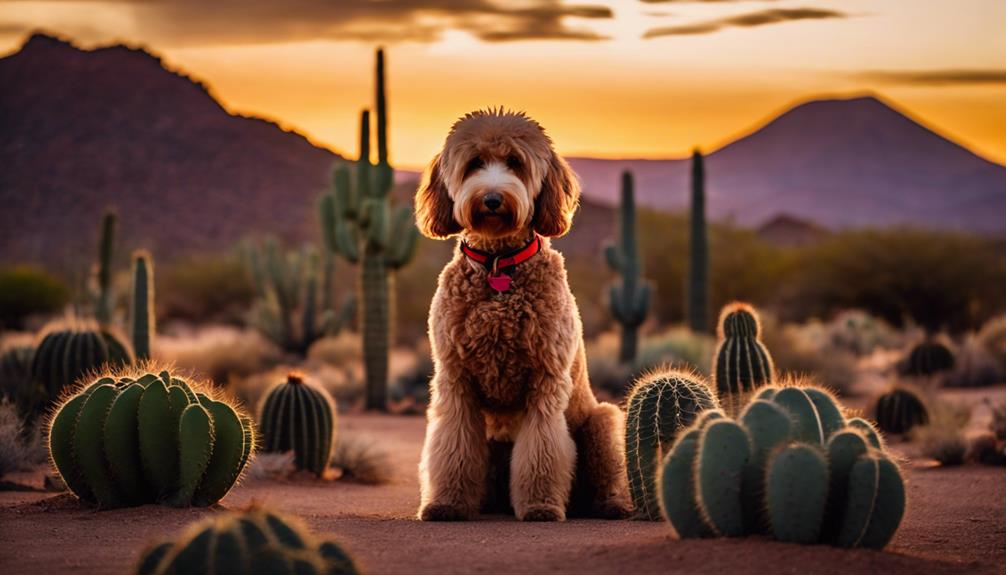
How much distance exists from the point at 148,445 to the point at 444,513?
197cm

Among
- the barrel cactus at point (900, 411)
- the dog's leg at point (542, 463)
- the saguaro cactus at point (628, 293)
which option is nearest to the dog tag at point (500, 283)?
the dog's leg at point (542, 463)

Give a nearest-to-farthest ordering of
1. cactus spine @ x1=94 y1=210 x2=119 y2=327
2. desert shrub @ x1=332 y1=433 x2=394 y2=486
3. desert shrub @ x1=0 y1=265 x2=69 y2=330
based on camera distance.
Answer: desert shrub @ x1=332 y1=433 x2=394 y2=486 < cactus spine @ x1=94 y1=210 x2=119 y2=327 < desert shrub @ x1=0 y1=265 x2=69 y2=330

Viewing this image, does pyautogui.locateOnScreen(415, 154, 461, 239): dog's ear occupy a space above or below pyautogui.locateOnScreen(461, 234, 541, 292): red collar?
above

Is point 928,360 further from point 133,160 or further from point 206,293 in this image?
point 133,160

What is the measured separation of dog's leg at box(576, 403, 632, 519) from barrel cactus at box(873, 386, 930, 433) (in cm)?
850

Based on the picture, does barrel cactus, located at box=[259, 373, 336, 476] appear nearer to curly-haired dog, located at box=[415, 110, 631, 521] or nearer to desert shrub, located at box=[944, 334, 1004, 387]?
curly-haired dog, located at box=[415, 110, 631, 521]

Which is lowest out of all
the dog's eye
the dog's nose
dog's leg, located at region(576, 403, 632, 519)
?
dog's leg, located at region(576, 403, 632, 519)

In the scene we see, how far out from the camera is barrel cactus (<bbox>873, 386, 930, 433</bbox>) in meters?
16.3

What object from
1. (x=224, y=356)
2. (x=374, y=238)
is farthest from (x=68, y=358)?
(x=224, y=356)

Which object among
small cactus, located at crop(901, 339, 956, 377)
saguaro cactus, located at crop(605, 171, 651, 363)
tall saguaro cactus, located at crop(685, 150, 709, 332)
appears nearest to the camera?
small cactus, located at crop(901, 339, 956, 377)

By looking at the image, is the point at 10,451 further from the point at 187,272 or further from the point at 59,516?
the point at 187,272

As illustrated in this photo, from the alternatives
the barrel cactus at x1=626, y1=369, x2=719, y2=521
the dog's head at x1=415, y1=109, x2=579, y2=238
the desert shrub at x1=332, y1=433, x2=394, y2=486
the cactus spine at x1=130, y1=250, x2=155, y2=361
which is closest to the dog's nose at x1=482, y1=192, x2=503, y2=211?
the dog's head at x1=415, y1=109, x2=579, y2=238

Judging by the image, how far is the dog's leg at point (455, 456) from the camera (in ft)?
28.0

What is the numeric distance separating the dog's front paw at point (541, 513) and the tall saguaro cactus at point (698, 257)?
693 inches
